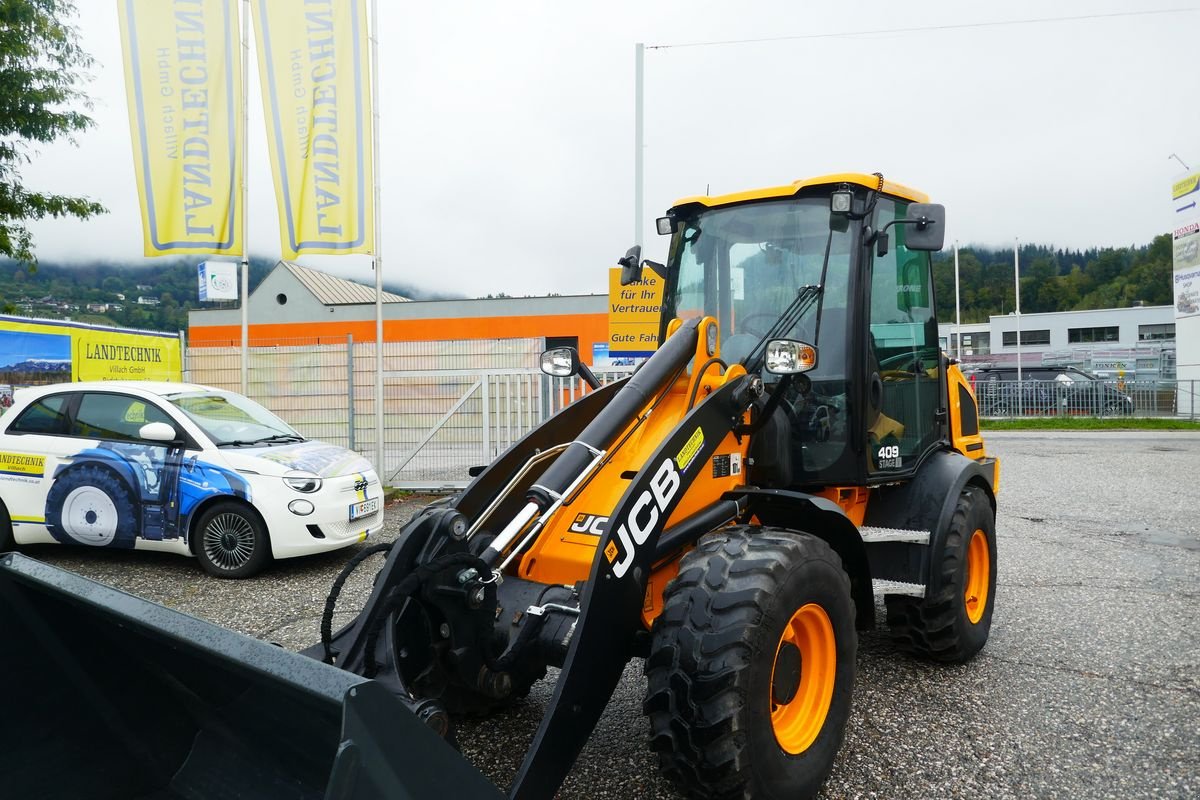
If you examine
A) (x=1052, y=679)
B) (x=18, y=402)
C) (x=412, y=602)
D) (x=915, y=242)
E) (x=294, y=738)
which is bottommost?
(x=1052, y=679)

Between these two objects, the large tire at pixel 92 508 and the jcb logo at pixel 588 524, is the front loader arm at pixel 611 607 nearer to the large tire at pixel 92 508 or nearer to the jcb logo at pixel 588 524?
the jcb logo at pixel 588 524

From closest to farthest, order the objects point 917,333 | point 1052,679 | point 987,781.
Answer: point 987,781
point 1052,679
point 917,333

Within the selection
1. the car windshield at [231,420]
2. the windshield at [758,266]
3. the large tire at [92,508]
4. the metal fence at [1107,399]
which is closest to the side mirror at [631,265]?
the windshield at [758,266]

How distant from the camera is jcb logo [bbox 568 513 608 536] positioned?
3.16 m

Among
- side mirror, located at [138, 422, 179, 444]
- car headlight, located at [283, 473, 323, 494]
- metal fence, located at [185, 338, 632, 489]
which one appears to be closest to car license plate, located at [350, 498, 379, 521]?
car headlight, located at [283, 473, 323, 494]

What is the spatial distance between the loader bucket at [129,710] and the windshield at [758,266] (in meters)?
2.55

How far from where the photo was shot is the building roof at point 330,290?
3966 cm

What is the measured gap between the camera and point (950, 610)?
4.03 m

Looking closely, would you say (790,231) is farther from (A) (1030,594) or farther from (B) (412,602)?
(A) (1030,594)

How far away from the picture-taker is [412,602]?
2.47 metres

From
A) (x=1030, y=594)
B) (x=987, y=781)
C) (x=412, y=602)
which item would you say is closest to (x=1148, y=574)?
(x=1030, y=594)

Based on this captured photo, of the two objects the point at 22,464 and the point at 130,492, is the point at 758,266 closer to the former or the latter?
the point at 130,492

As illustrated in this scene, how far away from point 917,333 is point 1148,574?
3.76 m

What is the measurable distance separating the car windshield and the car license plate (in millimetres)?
1064
